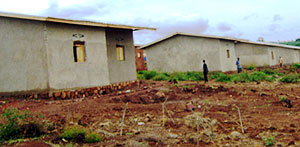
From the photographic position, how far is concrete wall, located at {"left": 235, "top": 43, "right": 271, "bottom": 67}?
27.2 m

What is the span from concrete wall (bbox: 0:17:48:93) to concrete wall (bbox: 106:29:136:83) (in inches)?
141

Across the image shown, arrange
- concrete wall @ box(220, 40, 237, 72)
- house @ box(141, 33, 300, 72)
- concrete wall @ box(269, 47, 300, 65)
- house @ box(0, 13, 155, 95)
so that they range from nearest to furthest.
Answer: house @ box(0, 13, 155, 95) < house @ box(141, 33, 300, 72) < concrete wall @ box(220, 40, 237, 72) < concrete wall @ box(269, 47, 300, 65)

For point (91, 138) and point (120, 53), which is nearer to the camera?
point (91, 138)

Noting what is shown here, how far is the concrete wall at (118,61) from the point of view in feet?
43.9

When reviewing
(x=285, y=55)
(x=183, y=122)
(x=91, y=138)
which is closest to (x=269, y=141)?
(x=183, y=122)

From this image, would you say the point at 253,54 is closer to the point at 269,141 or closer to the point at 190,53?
the point at 190,53

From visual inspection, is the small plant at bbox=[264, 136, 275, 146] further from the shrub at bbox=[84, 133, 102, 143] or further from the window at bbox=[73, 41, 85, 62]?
the window at bbox=[73, 41, 85, 62]

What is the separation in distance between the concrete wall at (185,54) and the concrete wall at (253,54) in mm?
7925

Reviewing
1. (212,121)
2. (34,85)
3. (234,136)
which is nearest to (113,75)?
(34,85)

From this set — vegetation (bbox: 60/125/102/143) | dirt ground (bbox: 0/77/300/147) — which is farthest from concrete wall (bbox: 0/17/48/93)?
vegetation (bbox: 60/125/102/143)

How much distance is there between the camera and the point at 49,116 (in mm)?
7266

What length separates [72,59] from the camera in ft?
36.9

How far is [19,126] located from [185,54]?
17396mm

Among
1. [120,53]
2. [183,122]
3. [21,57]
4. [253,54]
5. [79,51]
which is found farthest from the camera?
[253,54]
